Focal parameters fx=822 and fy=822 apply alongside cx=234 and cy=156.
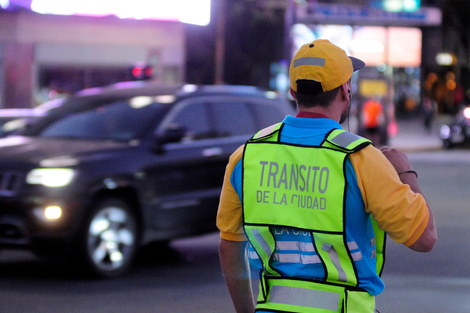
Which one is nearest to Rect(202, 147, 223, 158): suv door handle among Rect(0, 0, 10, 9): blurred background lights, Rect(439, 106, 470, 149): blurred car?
Rect(439, 106, 470, 149): blurred car

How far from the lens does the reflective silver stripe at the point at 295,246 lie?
7.82ft

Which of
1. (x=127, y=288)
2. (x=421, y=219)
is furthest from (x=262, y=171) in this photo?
(x=127, y=288)

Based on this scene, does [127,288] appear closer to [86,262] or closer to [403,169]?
[86,262]

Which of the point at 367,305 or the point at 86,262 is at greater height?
the point at 367,305

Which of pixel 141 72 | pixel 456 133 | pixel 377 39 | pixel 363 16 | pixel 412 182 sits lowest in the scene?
pixel 456 133

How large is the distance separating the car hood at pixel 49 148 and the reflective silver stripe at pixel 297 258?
5.06m

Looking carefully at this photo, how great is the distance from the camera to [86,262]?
7348 millimetres

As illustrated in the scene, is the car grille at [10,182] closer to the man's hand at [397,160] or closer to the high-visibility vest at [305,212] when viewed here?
the high-visibility vest at [305,212]

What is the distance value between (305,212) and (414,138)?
31.6 metres

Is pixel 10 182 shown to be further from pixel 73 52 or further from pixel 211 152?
pixel 73 52

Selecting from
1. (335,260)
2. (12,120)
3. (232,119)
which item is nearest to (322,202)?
(335,260)

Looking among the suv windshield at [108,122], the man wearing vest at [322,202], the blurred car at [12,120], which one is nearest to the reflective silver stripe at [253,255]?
the man wearing vest at [322,202]

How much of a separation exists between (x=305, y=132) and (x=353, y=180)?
21cm

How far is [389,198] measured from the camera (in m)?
2.32
